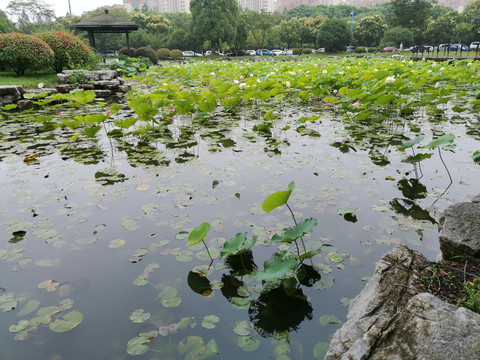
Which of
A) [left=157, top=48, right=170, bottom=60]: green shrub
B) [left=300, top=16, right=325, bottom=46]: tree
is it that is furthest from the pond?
[left=300, top=16, right=325, bottom=46]: tree

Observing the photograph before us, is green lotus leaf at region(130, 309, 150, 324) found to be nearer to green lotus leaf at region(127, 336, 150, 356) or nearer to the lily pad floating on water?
green lotus leaf at region(127, 336, 150, 356)

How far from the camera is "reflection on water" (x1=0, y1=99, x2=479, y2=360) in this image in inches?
59.2

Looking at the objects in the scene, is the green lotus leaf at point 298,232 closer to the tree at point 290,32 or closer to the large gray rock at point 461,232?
the large gray rock at point 461,232

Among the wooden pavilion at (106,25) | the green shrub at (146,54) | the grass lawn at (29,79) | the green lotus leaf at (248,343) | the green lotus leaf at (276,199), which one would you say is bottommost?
the green lotus leaf at (248,343)

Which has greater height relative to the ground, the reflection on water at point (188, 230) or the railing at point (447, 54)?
the railing at point (447, 54)

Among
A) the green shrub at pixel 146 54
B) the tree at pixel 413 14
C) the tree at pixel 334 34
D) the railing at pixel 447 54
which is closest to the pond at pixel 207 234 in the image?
the green shrub at pixel 146 54

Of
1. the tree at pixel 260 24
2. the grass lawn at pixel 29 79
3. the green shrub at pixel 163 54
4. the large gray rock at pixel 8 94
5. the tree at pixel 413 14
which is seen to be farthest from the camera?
the tree at pixel 260 24

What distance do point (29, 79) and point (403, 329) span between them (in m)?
11.0

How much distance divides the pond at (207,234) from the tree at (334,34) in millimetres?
42804

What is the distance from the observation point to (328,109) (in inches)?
253

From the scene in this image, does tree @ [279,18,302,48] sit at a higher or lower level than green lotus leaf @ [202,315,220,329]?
higher

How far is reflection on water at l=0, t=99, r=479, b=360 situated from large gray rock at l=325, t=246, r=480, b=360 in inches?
9.9

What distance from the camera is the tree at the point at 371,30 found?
4453 cm

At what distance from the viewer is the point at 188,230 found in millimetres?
2275
